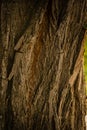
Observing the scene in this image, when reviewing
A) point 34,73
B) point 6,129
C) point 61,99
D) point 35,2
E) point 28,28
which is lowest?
point 6,129

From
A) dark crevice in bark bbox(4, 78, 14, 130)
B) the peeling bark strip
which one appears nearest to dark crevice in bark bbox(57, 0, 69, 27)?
the peeling bark strip

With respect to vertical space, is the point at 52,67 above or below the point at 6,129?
above

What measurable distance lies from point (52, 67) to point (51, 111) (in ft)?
2.16

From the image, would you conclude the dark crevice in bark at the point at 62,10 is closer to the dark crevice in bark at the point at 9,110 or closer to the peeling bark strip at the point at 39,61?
the peeling bark strip at the point at 39,61

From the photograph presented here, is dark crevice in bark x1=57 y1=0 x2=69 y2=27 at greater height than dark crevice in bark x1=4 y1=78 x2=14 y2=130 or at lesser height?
greater

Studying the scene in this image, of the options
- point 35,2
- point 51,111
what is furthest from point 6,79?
point 35,2

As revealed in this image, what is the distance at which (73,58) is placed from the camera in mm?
6344

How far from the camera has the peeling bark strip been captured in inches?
243

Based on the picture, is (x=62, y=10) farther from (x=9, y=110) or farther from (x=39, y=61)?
(x=9, y=110)

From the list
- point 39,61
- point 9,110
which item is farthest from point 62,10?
point 9,110

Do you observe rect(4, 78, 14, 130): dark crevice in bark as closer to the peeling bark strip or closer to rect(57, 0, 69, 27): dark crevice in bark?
the peeling bark strip

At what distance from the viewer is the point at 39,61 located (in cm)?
630

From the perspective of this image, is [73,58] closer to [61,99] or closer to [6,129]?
[61,99]

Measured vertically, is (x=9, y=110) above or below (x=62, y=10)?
below
